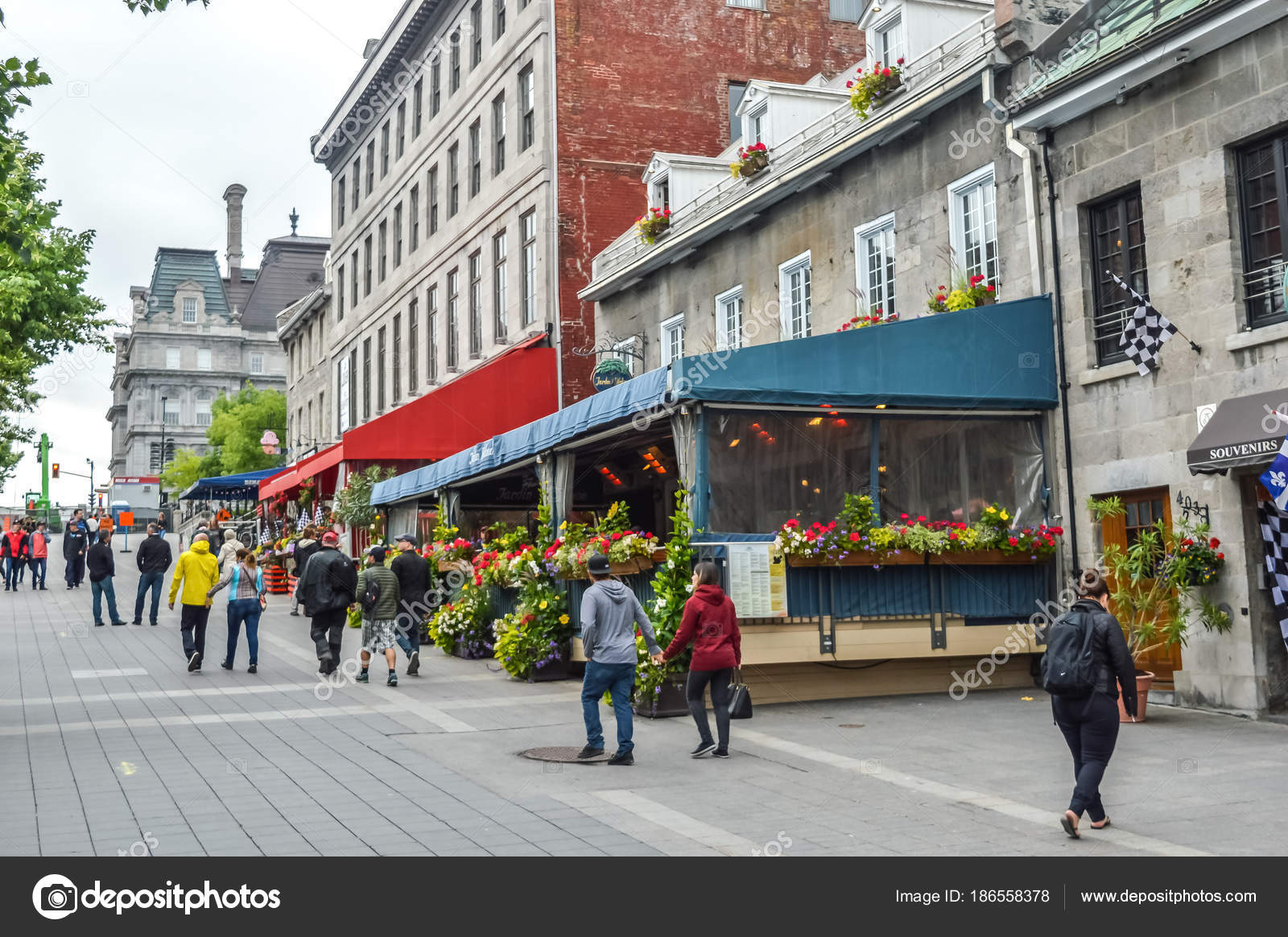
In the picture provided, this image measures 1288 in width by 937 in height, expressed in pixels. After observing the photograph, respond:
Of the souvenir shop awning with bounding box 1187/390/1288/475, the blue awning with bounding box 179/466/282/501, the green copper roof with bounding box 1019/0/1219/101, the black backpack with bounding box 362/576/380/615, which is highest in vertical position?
the green copper roof with bounding box 1019/0/1219/101

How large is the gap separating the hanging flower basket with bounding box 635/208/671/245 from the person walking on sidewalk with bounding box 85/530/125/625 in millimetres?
10481

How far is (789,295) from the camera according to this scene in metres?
19.7

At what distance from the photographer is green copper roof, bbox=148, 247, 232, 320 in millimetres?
99500

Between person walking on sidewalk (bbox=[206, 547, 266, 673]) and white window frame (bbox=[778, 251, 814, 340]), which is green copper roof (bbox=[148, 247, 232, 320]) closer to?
white window frame (bbox=[778, 251, 814, 340])

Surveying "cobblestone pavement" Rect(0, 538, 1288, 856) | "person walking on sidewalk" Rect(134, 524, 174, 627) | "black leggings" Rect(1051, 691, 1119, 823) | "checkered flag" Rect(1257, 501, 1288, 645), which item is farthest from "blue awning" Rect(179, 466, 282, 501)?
"black leggings" Rect(1051, 691, 1119, 823)

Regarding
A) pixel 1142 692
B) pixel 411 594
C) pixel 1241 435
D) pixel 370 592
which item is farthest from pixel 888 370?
pixel 411 594

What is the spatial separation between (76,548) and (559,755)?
77.5 feet

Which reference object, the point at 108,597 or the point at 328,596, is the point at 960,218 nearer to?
the point at 328,596

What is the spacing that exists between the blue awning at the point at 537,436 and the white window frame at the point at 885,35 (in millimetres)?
5750
